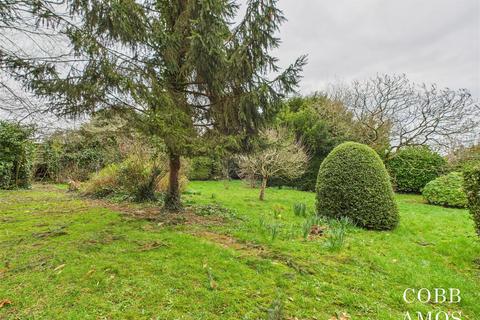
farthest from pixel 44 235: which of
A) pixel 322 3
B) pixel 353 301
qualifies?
pixel 322 3

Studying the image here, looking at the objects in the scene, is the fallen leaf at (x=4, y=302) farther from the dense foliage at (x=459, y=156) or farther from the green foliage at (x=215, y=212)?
the dense foliage at (x=459, y=156)

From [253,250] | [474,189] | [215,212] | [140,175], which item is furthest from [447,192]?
[140,175]

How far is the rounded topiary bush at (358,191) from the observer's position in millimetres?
5859

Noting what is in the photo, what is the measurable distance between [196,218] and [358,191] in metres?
3.74

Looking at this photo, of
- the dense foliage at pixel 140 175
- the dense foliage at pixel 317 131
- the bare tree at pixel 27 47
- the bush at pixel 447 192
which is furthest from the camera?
the dense foliage at pixel 317 131

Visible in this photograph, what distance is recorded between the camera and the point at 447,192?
388 inches

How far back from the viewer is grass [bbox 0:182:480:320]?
8.18 feet

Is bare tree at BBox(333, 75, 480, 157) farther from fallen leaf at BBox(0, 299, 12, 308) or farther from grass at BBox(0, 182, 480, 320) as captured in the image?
fallen leaf at BBox(0, 299, 12, 308)

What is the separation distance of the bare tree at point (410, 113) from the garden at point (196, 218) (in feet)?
27.4

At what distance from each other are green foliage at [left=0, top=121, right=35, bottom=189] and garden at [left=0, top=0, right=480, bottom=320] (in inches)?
192

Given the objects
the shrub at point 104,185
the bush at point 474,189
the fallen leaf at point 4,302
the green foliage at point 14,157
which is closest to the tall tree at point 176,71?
the fallen leaf at point 4,302

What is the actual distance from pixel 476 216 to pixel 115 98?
617 centimetres

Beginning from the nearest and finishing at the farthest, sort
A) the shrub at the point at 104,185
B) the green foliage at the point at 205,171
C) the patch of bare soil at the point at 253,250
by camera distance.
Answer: the patch of bare soil at the point at 253,250 < the shrub at the point at 104,185 < the green foliage at the point at 205,171

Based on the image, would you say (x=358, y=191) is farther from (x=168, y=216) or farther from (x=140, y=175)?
(x=140, y=175)
